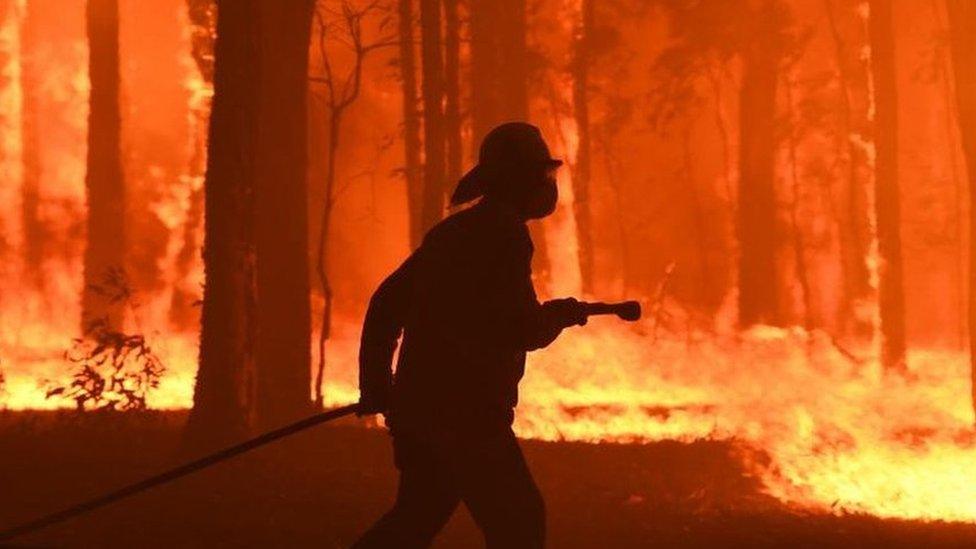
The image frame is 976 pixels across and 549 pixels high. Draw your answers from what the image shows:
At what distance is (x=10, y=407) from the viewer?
624 inches

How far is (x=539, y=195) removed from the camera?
16.4 ft

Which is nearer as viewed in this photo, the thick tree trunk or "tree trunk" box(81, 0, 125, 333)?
the thick tree trunk

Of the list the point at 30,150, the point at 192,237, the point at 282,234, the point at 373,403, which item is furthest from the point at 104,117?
the point at 373,403

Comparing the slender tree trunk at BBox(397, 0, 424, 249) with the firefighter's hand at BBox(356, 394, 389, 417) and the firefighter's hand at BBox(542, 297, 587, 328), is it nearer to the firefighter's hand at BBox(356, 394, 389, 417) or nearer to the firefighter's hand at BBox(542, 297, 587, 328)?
the firefighter's hand at BBox(356, 394, 389, 417)

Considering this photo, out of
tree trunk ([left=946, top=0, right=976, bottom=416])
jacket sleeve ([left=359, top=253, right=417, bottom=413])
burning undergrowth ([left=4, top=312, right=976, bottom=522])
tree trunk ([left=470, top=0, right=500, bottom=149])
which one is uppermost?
tree trunk ([left=470, top=0, right=500, bottom=149])

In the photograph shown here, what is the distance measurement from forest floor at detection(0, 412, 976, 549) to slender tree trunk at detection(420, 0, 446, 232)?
528 cm

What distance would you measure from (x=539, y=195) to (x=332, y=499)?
4.60 metres

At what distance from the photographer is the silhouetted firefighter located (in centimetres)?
474

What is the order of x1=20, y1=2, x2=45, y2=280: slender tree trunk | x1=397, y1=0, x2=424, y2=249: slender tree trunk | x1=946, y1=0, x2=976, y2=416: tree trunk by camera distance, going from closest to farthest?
x1=946, y1=0, x2=976, y2=416: tree trunk < x1=397, y1=0, x2=424, y2=249: slender tree trunk < x1=20, y1=2, x2=45, y2=280: slender tree trunk

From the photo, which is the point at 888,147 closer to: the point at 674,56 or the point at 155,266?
the point at 674,56

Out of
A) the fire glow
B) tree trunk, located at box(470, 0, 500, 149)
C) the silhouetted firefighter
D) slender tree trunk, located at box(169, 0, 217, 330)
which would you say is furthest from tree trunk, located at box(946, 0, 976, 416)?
slender tree trunk, located at box(169, 0, 217, 330)

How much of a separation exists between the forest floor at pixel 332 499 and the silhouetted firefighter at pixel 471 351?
10.6ft

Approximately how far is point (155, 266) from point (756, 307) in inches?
868

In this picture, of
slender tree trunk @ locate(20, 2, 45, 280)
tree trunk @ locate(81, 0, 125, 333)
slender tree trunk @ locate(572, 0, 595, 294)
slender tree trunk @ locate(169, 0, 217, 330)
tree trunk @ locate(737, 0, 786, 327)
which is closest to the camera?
tree trunk @ locate(737, 0, 786, 327)
